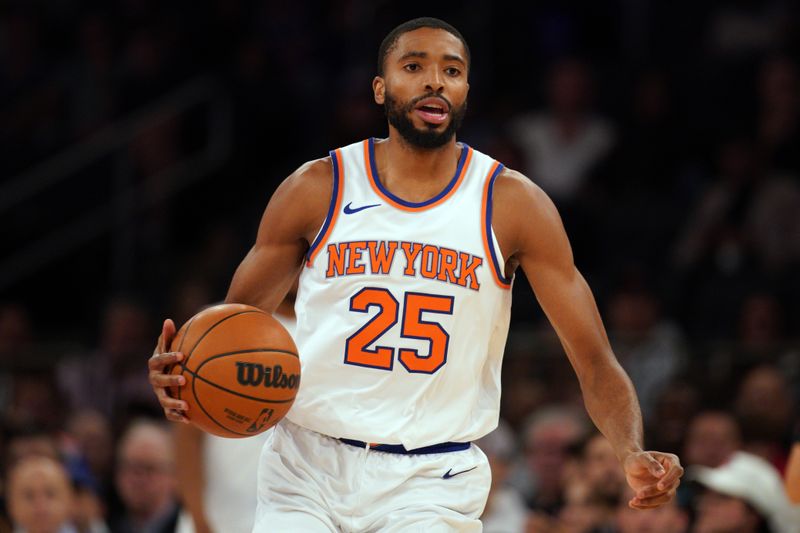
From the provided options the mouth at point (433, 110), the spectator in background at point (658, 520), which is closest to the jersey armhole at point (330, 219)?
the mouth at point (433, 110)

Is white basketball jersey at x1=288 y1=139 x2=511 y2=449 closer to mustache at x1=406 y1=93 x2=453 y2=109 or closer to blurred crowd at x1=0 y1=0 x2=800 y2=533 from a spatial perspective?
mustache at x1=406 y1=93 x2=453 y2=109

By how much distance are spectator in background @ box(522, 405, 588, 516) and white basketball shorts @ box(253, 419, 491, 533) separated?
3.81 metres

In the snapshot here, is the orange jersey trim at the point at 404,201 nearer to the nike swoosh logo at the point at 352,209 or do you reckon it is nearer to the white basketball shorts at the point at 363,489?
the nike swoosh logo at the point at 352,209

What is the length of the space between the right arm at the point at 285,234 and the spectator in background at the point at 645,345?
4585mm

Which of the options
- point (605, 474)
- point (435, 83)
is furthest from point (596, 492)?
point (435, 83)

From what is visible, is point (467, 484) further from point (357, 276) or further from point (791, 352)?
point (791, 352)

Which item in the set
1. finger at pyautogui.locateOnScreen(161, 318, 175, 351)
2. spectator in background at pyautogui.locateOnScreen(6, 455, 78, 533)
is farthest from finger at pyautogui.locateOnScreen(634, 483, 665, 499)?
spectator in background at pyautogui.locateOnScreen(6, 455, 78, 533)

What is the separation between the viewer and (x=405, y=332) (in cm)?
480

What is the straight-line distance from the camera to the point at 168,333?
475 centimetres

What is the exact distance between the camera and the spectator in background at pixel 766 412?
26.0 ft

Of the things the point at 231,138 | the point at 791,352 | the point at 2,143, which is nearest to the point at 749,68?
the point at 791,352

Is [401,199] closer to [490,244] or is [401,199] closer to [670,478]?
[490,244]

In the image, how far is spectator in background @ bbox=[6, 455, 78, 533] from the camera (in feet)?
25.4

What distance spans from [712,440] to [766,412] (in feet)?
1.34
